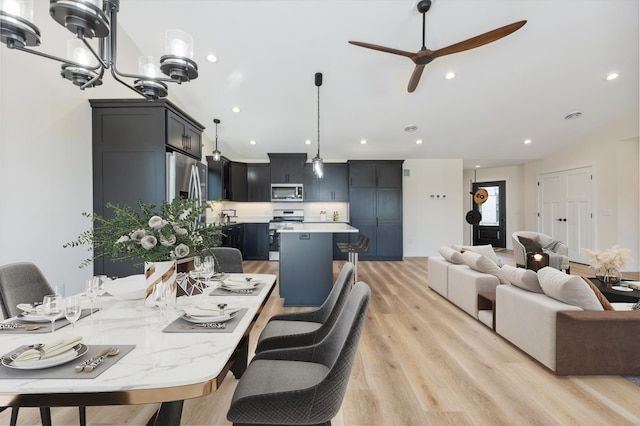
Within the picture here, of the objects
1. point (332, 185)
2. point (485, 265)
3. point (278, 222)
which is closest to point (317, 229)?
point (485, 265)

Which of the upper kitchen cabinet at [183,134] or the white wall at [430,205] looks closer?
the upper kitchen cabinet at [183,134]

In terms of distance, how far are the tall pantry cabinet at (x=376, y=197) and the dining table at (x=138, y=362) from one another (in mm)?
5779

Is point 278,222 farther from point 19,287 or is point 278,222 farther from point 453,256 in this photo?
point 19,287

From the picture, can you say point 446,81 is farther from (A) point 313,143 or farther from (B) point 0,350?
(B) point 0,350

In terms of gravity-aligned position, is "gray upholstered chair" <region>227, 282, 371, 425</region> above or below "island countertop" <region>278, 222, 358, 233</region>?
below

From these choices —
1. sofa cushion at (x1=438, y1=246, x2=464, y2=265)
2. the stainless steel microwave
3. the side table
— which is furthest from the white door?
the stainless steel microwave

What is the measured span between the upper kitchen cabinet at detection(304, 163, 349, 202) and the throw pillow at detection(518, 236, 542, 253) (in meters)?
3.78

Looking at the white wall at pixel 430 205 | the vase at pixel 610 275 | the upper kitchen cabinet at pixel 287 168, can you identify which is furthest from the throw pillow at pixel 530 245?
the upper kitchen cabinet at pixel 287 168

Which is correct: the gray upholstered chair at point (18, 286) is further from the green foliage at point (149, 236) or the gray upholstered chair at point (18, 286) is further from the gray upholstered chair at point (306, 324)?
the gray upholstered chair at point (306, 324)

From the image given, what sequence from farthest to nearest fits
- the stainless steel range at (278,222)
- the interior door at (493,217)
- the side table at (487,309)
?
the interior door at (493,217) < the stainless steel range at (278,222) < the side table at (487,309)

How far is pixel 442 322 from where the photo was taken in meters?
3.21

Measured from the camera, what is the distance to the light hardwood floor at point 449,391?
1.73 metres

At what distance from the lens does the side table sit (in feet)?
9.71

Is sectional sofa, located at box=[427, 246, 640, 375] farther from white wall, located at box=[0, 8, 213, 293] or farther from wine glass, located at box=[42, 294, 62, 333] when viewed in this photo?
white wall, located at box=[0, 8, 213, 293]
